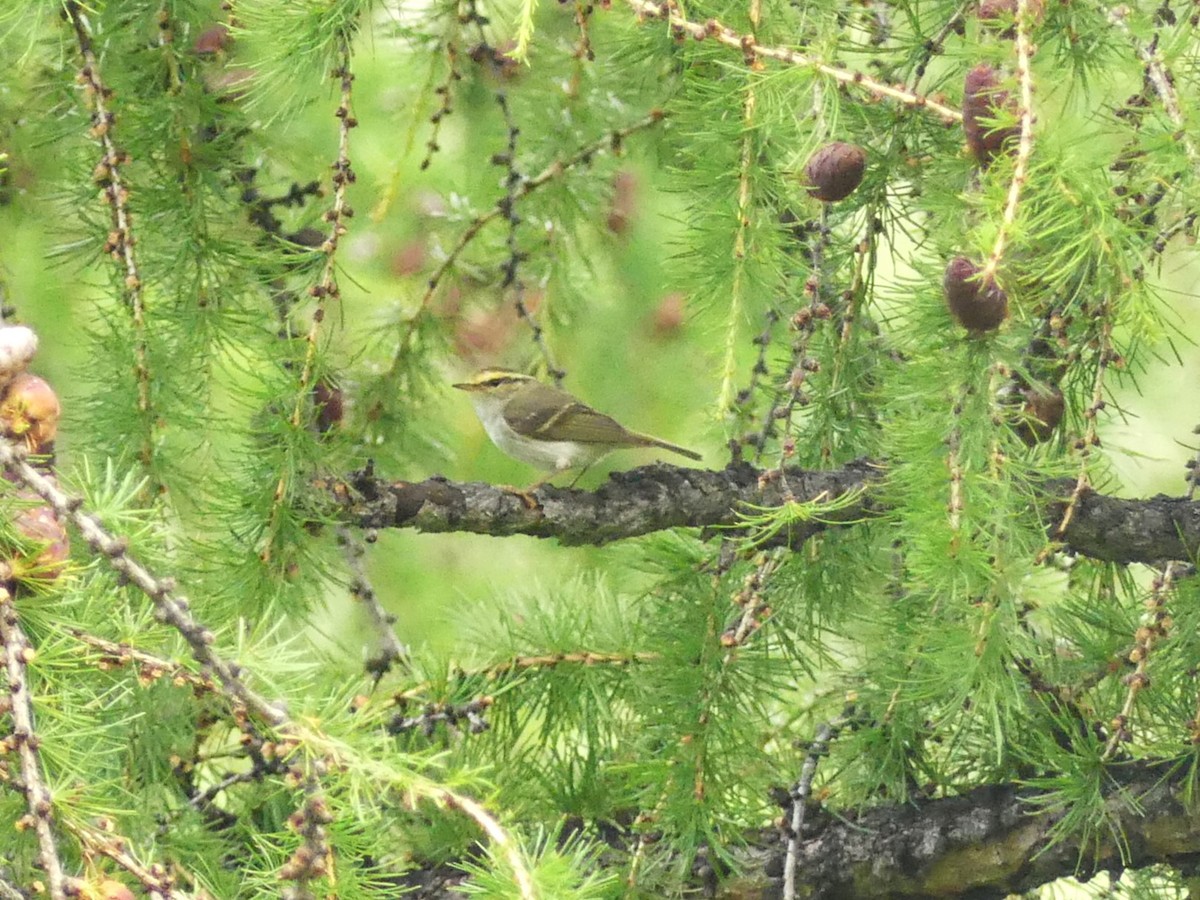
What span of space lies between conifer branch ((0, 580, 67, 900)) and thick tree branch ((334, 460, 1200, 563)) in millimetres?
704

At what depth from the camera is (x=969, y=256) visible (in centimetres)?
144

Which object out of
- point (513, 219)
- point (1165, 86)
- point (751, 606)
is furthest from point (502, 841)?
point (513, 219)

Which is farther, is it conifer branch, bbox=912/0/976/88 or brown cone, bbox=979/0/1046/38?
conifer branch, bbox=912/0/976/88

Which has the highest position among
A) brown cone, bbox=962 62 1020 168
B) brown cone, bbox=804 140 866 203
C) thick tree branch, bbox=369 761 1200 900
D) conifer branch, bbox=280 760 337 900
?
brown cone, bbox=962 62 1020 168

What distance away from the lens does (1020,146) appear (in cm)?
129

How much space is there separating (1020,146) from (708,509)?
0.79 meters

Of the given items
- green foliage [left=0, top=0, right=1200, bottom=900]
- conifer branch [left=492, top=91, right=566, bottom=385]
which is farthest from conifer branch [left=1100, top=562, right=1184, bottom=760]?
conifer branch [left=492, top=91, right=566, bottom=385]

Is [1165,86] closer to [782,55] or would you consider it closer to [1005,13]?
[1005,13]

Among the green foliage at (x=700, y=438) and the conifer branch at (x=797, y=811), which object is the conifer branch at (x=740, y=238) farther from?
the conifer branch at (x=797, y=811)

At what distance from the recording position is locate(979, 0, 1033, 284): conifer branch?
1.23 metres

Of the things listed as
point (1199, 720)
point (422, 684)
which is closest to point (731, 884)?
point (422, 684)

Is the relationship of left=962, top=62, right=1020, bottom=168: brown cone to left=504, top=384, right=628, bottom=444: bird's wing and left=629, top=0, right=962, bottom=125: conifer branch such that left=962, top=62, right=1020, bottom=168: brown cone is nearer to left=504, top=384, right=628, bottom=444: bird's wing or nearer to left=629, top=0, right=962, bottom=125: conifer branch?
left=629, top=0, right=962, bottom=125: conifer branch

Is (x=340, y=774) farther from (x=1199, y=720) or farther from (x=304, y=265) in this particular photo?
(x=1199, y=720)

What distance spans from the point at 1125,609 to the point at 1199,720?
0.23 metres
